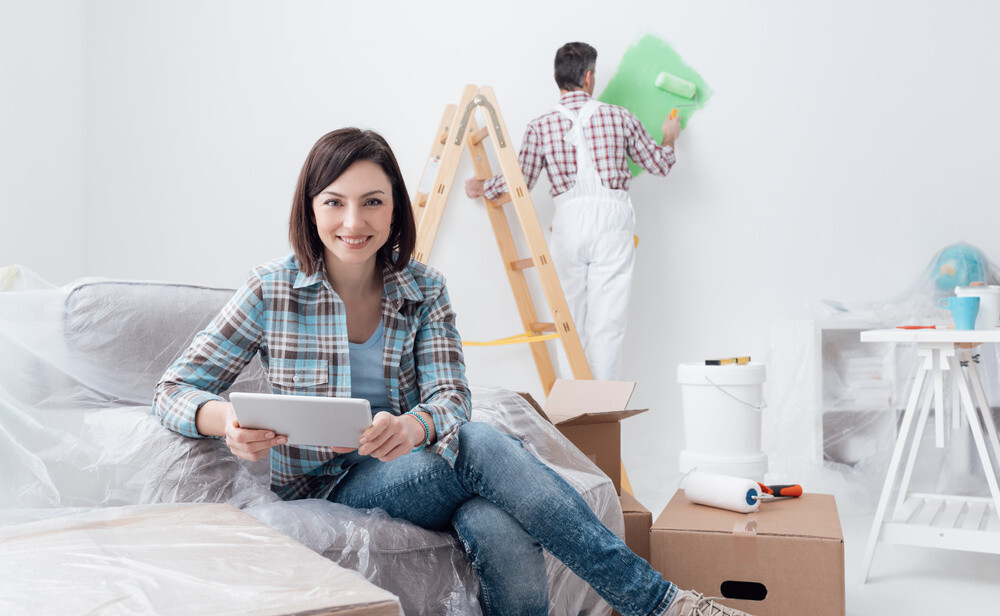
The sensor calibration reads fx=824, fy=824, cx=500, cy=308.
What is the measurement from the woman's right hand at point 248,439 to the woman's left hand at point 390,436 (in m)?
0.12

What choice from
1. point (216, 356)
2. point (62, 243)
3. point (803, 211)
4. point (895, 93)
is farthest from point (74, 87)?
point (895, 93)

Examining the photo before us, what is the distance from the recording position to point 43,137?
7.73 feet

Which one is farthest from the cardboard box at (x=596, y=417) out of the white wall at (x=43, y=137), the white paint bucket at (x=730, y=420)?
the white wall at (x=43, y=137)

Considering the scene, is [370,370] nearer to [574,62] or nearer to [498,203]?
[498,203]

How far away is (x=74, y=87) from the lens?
8.18 feet

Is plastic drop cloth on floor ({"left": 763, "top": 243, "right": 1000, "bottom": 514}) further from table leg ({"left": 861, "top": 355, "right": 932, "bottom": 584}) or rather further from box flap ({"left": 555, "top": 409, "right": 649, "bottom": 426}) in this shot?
box flap ({"left": 555, "top": 409, "right": 649, "bottom": 426})

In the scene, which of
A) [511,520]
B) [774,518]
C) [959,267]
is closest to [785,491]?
[774,518]

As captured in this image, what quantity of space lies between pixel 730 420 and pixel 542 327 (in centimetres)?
86

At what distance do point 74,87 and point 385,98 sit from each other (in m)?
0.95

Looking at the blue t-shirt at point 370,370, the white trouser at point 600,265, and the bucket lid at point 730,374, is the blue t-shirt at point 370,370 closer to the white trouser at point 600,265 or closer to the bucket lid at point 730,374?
the bucket lid at point 730,374

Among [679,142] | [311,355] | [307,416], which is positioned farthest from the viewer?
[679,142]

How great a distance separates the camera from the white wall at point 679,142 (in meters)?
2.62

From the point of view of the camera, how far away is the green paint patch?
2828 millimetres

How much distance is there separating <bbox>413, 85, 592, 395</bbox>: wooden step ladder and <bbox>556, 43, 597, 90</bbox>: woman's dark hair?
0.92 feet
